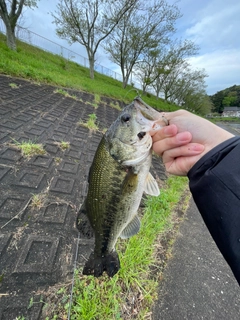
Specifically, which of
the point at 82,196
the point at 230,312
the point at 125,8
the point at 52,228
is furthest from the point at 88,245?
the point at 125,8

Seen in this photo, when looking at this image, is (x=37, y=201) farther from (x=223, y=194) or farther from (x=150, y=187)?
(x=223, y=194)

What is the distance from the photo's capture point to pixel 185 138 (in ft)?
4.04

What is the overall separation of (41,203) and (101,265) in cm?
132

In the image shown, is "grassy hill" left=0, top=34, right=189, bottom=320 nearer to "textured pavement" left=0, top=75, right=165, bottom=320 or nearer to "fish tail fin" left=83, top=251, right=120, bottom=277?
"textured pavement" left=0, top=75, right=165, bottom=320

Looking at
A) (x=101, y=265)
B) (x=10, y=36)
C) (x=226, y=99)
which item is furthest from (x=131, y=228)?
(x=226, y=99)

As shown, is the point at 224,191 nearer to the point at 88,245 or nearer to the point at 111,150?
the point at 111,150

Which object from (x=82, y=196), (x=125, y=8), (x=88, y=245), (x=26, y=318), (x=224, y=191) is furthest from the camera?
(x=125, y=8)

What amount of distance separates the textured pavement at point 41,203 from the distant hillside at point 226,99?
75.1 m

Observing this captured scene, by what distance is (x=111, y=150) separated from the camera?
1322mm

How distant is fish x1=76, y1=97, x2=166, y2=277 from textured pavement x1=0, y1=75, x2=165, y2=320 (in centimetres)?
57

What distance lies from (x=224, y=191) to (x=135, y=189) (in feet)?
1.98

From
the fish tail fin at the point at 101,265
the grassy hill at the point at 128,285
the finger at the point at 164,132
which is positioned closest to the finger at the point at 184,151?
the finger at the point at 164,132

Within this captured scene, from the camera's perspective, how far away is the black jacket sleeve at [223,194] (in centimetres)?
92

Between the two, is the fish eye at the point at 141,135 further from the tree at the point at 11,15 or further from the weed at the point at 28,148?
the tree at the point at 11,15
